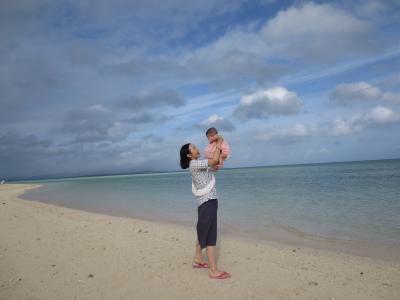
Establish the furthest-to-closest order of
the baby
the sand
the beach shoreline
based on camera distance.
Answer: the beach shoreline, the baby, the sand

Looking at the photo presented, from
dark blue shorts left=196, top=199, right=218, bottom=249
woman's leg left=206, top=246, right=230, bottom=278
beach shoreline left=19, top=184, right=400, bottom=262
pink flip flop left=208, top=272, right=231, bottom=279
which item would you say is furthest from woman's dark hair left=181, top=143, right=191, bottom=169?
beach shoreline left=19, top=184, right=400, bottom=262

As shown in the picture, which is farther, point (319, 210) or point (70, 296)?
point (319, 210)

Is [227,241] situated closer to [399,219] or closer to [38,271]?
[38,271]

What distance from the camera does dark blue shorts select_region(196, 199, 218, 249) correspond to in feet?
16.9

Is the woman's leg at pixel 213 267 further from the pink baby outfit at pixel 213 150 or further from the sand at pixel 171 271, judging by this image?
the pink baby outfit at pixel 213 150

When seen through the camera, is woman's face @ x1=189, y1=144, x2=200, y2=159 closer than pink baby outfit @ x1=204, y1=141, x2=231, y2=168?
No

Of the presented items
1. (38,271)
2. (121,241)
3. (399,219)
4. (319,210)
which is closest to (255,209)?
(319,210)

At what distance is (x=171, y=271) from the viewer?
5578 mm

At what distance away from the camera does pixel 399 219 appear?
10.7 m

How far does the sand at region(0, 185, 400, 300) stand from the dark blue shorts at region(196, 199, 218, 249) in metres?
0.60

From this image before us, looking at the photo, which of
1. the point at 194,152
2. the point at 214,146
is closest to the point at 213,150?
the point at 214,146

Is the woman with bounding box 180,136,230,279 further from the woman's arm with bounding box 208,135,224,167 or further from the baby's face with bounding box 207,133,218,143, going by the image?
the baby's face with bounding box 207,133,218,143

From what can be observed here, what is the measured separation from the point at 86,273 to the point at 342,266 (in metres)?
4.46

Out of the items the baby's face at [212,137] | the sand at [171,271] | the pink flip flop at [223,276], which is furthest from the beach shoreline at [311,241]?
the baby's face at [212,137]
